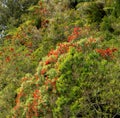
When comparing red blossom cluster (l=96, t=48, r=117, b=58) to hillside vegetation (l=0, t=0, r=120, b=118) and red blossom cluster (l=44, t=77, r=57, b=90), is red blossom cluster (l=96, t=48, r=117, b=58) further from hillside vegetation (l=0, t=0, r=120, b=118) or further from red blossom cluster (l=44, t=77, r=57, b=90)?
red blossom cluster (l=44, t=77, r=57, b=90)

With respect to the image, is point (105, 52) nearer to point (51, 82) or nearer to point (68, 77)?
point (68, 77)

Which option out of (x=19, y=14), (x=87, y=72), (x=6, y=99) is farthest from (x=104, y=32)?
(x=19, y=14)

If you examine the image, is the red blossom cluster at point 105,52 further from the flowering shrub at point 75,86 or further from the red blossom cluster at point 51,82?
the red blossom cluster at point 51,82

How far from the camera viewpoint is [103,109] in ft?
34.4

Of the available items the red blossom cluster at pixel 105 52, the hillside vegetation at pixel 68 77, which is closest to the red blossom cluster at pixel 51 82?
the hillside vegetation at pixel 68 77

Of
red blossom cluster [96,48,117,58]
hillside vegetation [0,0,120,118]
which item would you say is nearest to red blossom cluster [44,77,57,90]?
hillside vegetation [0,0,120,118]

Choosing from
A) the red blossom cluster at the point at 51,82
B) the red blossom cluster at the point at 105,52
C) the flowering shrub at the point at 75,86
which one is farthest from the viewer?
the red blossom cluster at the point at 105,52

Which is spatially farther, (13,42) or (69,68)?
(13,42)

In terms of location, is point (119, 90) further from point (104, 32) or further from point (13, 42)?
point (13, 42)

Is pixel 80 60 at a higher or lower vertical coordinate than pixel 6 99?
higher

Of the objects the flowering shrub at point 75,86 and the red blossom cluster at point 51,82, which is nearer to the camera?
the flowering shrub at point 75,86

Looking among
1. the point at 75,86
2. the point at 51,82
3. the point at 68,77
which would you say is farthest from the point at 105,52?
the point at 51,82

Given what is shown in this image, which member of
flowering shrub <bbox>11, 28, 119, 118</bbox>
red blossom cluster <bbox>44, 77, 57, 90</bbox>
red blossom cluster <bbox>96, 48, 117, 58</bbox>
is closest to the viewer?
flowering shrub <bbox>11, 28, 119, 118</bbox>

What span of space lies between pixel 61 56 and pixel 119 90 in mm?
2738
